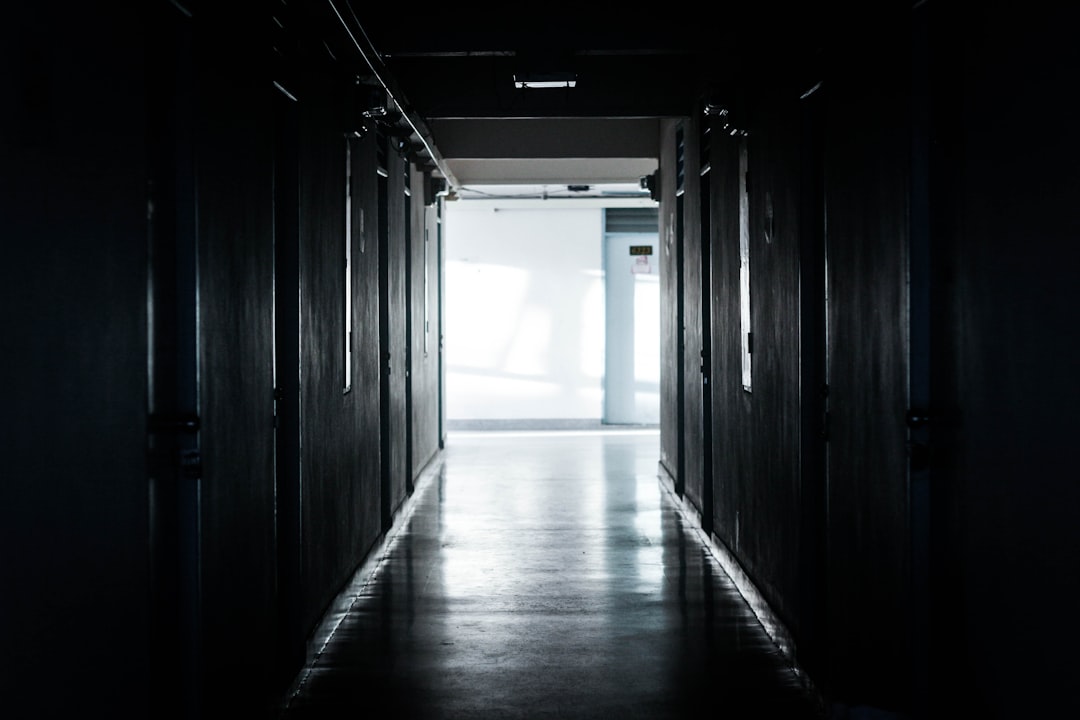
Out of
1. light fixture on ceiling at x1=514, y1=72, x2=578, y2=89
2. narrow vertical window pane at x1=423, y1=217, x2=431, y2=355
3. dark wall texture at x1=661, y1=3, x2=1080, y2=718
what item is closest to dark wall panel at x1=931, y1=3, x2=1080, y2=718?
dark wall texture at x1=661, y1=3, x2=1080, y2=718

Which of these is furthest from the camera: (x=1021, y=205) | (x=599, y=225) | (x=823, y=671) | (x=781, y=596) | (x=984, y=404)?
Answer: (x=599, y=225)

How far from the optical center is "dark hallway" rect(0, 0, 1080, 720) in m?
2.12

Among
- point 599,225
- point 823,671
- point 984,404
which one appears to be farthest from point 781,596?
point 599,225

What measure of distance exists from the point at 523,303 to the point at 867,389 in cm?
1145

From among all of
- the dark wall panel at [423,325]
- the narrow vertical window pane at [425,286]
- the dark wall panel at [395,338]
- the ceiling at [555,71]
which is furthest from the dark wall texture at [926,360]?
the narrow vertical window pane at [425,286]

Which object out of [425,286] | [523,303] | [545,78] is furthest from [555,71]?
[523,303]

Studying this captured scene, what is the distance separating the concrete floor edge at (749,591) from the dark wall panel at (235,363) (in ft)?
6.35

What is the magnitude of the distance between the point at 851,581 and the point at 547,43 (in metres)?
3.36

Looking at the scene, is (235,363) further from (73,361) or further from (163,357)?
(73,361)

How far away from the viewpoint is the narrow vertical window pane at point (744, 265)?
5.16 meters

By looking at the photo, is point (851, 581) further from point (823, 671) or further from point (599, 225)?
point (599, 225)

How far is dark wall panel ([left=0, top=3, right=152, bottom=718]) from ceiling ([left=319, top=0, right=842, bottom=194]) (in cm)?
218

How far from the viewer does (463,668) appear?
419 centimetres

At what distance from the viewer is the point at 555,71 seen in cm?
593
